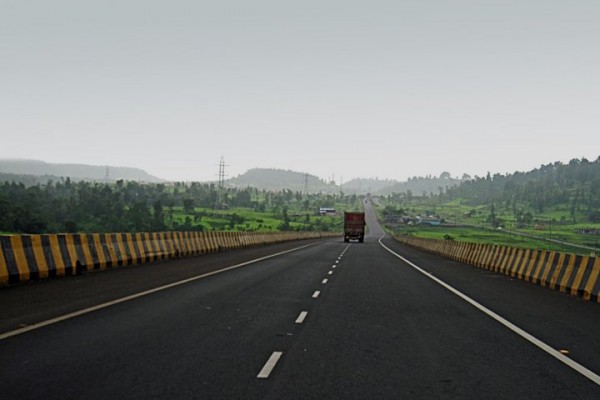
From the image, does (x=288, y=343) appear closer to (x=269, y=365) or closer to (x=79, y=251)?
(x=269, y=365)

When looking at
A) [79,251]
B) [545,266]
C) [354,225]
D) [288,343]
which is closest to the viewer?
[288,343]

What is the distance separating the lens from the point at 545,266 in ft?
69.4

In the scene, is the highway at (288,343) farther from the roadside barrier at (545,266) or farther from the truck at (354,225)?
the truck at (354,225)

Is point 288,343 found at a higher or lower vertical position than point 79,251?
lower

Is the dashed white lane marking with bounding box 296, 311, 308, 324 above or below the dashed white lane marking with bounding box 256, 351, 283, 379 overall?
below

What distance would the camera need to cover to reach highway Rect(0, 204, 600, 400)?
6691mm

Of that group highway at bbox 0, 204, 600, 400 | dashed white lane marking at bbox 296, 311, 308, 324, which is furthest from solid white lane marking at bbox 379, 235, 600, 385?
dashed white lane marking at bbox 296, 311, 308, 324

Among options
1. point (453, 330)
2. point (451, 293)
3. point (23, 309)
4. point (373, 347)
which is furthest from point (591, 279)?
point (23, 309)

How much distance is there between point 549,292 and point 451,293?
3255mm

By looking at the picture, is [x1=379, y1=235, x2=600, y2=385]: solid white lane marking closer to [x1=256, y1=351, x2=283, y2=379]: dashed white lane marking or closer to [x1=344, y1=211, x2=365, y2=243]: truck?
[x1=256, y1=351, x2=283, y2=379]: dashed white lane marking

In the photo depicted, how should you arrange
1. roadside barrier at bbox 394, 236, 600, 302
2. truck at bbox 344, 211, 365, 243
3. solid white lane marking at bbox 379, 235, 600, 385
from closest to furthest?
solid white lane marking at bbox 379, 235, 600, 385 < roadside barrier at bbox 394, 236, 600, 302 < truck at bbox 344, 211, 365, 243

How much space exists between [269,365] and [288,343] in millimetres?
1515

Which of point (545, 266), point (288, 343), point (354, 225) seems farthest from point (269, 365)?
point (354, 225)

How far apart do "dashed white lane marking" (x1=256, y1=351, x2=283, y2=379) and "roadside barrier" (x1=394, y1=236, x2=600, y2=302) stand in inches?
436
